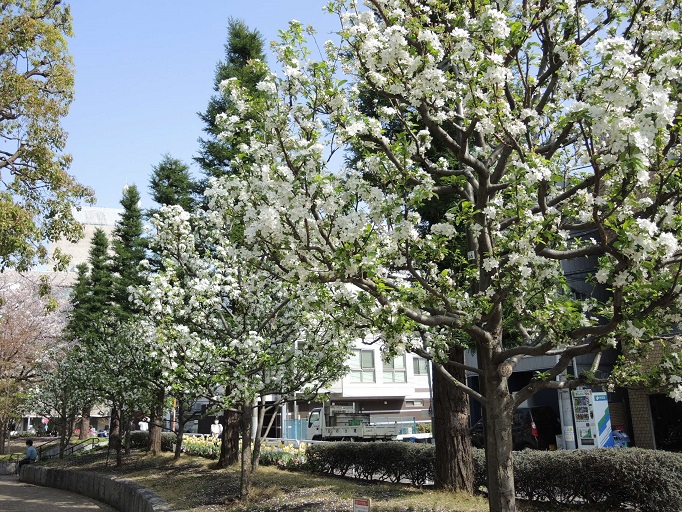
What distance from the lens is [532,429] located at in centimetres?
1764

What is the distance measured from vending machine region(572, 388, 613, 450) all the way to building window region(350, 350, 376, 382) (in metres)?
20.9

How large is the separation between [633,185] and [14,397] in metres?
29.7

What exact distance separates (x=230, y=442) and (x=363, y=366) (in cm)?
1997

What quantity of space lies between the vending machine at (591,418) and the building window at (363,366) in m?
20.9

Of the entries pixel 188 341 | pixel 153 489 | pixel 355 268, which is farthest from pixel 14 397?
pixel 355 268

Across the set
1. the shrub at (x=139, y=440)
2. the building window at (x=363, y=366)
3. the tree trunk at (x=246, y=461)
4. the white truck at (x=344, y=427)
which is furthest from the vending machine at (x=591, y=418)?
the building window at (x=363, y=366)

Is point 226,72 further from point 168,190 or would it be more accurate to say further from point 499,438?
point 499,438

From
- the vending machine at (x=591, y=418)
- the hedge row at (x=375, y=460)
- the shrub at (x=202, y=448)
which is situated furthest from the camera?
the shrub at (x=202, y=448)

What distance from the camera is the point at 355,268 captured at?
544cm

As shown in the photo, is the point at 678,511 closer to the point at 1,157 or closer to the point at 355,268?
the point at 355,268

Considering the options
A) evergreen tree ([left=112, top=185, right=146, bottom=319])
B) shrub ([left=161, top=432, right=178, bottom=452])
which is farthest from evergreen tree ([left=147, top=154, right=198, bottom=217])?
shrub ([left=161, top=432, right=178, bottom=452])

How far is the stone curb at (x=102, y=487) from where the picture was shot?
38.5 feet

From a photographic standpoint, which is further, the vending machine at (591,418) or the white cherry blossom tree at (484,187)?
the vending machine at (591,418)

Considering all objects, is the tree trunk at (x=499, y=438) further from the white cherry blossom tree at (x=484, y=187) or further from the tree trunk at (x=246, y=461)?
the tree trunk at (x=246, y=461)
